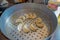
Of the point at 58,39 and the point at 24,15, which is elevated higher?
the point at 24,15

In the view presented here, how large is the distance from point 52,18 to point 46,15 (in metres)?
0.04

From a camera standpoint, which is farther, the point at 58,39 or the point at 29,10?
the point at 58,39

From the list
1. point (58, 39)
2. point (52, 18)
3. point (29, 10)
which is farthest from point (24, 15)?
point (58, 39)

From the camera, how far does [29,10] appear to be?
597 millimetres

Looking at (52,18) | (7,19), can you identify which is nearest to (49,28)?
(52,18)

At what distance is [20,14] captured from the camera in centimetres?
60

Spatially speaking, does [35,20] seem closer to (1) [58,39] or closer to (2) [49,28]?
(2) [49,28]

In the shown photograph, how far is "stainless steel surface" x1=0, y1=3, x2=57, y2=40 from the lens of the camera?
516 mm

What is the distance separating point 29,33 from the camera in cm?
53

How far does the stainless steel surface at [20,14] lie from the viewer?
516 mm

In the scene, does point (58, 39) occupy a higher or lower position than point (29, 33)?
lower

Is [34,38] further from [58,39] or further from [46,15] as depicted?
[58,39]

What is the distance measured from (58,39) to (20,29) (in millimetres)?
278

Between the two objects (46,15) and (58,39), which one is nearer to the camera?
(46,15)
